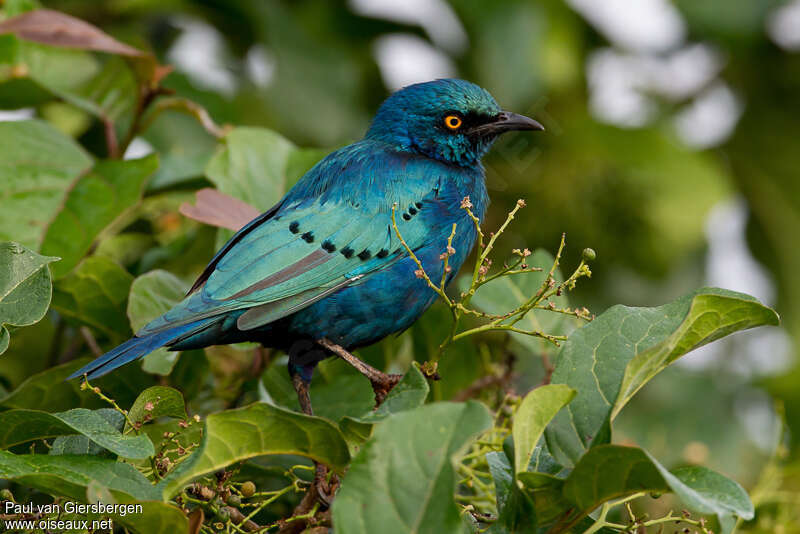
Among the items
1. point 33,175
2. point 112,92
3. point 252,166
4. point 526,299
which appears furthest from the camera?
point 112,92

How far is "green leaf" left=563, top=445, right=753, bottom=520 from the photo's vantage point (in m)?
1.95

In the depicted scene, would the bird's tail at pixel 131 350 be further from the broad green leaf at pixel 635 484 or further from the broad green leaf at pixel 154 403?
the broad green leaf at pixel 635 484

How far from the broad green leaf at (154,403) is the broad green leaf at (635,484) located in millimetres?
1019

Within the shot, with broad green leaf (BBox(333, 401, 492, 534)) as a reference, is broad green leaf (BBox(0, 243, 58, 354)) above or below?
below

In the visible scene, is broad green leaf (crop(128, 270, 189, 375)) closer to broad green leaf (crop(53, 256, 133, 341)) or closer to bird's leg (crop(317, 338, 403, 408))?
broad green leaf (crop(53, 256, 133, 341))

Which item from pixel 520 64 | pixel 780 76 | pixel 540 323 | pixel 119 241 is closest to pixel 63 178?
pixel 119 241

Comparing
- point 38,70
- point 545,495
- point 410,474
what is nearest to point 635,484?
point 545,495

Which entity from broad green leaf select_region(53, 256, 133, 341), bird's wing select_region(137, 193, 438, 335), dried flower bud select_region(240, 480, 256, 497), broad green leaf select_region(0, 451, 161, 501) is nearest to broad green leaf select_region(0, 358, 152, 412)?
broad green leaf select_region(53, 256, 133, 341)

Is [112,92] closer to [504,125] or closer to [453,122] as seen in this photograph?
[453,122]

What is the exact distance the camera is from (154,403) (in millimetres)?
2359

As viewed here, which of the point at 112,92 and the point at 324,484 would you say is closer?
the point at 324,484

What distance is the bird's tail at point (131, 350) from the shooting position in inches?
107

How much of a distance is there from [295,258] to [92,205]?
0.79 m

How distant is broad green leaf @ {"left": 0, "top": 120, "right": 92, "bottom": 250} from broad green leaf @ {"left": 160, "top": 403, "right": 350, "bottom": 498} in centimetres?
152
